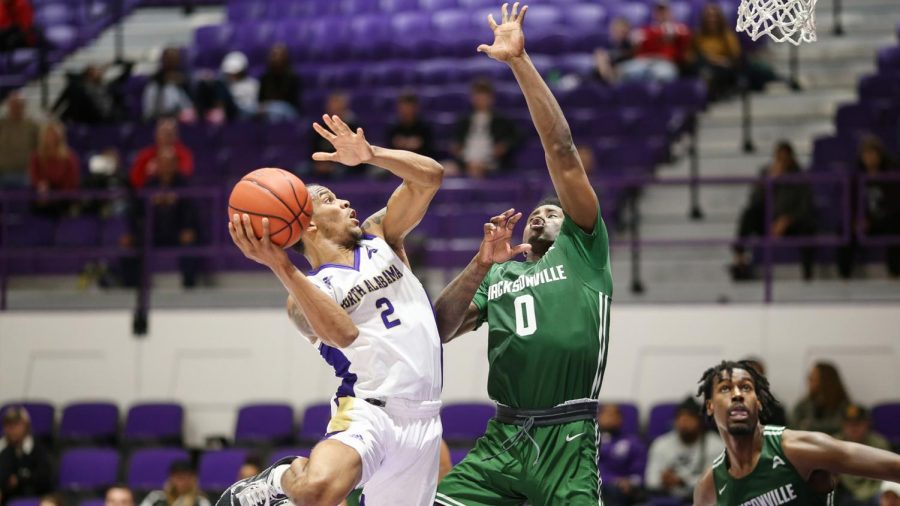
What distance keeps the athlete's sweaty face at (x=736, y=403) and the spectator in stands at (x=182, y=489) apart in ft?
16.5

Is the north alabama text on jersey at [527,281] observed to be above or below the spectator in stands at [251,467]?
above

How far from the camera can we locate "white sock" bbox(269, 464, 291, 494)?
615cm

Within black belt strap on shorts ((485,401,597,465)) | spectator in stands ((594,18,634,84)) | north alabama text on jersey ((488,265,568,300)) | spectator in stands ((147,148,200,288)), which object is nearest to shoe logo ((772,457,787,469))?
black belt strap on shorts ((485,401,597,465))

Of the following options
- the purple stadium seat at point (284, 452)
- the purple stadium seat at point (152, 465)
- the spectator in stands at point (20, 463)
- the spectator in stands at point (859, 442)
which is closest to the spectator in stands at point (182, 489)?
the purple stadium seat at point (284, 452)

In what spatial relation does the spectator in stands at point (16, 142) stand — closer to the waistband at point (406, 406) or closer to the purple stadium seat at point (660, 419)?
the purple stadium seat at point (660, 419)

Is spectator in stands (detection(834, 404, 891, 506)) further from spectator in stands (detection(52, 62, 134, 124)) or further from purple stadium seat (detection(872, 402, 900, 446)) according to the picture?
spectator in stands (detection(52, 62, 134, 124))

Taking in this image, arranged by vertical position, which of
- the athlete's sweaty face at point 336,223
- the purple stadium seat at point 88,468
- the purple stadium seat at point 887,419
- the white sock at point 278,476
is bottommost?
the purple stadium seat at point 88,468

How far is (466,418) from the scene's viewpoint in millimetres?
11836

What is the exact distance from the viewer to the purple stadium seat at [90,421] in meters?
12.6

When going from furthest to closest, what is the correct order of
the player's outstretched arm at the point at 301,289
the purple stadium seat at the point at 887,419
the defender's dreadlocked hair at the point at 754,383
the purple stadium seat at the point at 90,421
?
the purple stadium seat at the point at 90,421 → the purple stadium seat at the point at 887,419 → the defender's dreadlocked hair at the point at 754,383 → the player's outstretched arm at the point at 301,289

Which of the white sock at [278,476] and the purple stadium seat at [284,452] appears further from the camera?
the purple stadium seat at [284,452]

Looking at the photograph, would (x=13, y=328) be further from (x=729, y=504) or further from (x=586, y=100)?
(x=729, y=504)

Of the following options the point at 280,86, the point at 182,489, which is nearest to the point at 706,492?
the point at 182,489

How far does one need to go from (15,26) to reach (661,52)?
352 inches
